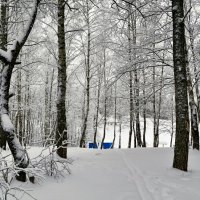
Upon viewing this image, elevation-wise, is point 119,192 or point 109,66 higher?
point 109,66

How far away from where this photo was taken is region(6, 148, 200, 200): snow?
4297 millimetres

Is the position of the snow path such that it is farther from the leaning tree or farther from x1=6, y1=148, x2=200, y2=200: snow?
the leaning tree

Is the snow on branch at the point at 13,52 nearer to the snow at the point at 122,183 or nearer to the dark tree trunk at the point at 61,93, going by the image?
the snow at the point at 122,183

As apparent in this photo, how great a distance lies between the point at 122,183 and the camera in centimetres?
518

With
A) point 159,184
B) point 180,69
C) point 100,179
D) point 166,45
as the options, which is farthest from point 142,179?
point 166,45

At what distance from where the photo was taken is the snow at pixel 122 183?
4297 mm

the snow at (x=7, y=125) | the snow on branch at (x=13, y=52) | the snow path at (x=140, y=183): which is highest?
the snow on branch at (x=13, y=52)

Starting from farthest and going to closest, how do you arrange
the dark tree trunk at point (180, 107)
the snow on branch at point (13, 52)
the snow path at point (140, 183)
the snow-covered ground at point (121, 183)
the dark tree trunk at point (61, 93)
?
the dark tree trunk at point (61, 93), the dark tree trunk at point (180, 107), the snow on branch at point (13, 52), the snow path at point (140, 183), the snow-covered ground at point (121, 183)

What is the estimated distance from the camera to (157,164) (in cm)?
743

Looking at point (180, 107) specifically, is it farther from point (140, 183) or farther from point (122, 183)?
point (122, 183)

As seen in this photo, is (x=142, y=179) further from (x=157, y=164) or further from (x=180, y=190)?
(x=157, y=164)

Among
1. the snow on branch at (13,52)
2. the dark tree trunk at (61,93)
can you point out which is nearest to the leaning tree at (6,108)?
the snow on branch at (13,52)

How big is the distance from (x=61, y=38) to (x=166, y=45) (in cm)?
551

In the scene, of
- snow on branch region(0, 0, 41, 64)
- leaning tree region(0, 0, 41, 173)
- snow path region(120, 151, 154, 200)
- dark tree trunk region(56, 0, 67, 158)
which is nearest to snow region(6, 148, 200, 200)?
snow path region(120, 151, 154, 200)
